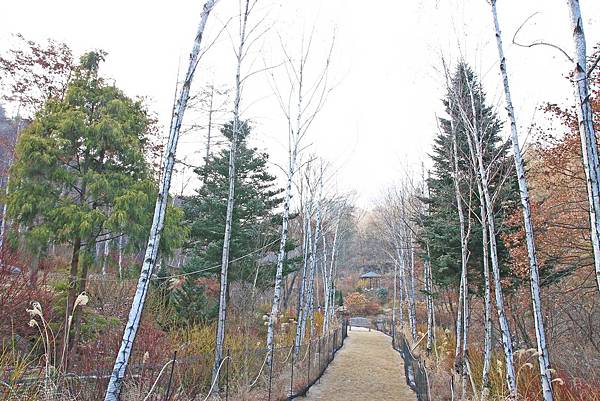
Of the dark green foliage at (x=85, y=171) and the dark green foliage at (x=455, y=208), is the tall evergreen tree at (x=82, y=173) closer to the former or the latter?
the dark green foliage at (x=85, y=171)

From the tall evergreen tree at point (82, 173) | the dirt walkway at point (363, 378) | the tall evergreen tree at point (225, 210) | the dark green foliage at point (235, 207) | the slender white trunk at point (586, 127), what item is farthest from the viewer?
the dark green foliage at point (235, 207)

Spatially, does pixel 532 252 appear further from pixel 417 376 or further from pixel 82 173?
pixel 82 173

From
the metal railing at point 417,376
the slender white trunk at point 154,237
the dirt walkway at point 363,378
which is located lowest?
the dirt walkway at point 363,378

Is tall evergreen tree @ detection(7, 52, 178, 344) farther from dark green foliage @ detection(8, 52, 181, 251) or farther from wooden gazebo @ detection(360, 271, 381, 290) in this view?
wooden gazebo @ detection(360, 271, 381, 290)

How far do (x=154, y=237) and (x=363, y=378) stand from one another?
8.01 m

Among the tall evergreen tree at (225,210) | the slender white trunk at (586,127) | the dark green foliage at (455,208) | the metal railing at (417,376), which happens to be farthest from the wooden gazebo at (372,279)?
the slender white trunk at (586,127)

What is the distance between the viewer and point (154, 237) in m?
3.19

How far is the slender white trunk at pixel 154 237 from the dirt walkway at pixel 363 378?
5367 millimetres

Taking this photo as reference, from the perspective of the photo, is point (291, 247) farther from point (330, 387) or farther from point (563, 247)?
point (563, 247)

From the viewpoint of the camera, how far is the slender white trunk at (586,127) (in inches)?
91.7

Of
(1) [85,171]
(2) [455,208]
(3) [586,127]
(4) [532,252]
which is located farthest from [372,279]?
(3) [586,127]

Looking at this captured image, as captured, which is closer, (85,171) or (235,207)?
(85,171)

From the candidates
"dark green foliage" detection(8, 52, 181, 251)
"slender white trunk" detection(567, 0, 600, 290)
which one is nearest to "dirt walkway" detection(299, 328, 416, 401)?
"dark green foliage" detection(8, 52, 181, 251)

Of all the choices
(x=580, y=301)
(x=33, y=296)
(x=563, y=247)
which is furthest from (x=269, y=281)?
(x=580, y=301)
